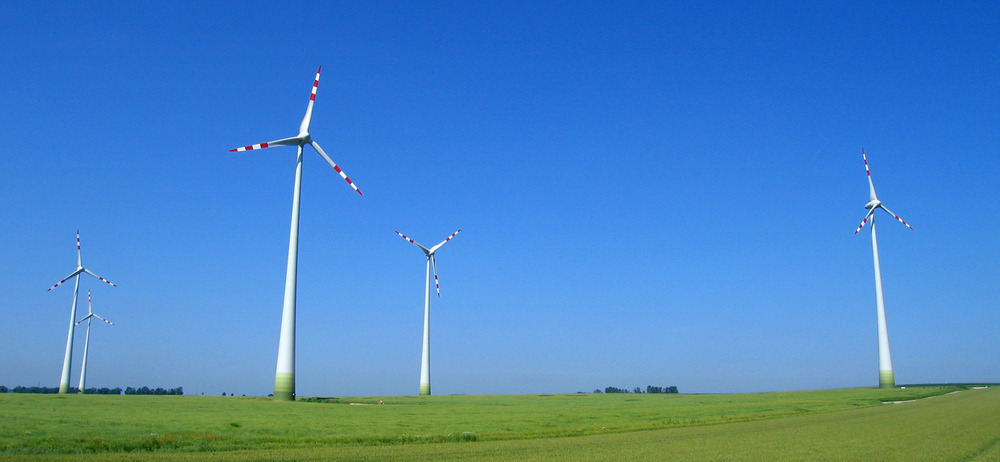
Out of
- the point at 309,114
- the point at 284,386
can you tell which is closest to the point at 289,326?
the point at 284,386

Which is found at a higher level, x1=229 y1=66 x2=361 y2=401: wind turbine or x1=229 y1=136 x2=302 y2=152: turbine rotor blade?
x1=229 y1=136 x2=302 y2=152: turbine rotor blade

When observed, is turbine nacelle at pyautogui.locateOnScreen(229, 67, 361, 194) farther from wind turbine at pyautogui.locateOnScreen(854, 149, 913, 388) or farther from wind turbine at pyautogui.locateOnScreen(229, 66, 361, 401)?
wind turbine at pyautogui.locateOnScreen(854, 149, 913, 388)

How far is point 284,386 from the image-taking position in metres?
61.0

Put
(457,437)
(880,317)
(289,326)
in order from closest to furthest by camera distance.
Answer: (457,437), (289,326), (880,317)

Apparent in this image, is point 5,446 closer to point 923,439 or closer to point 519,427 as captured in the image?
point 519,427

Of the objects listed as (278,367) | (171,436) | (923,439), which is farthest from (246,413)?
(923,439)

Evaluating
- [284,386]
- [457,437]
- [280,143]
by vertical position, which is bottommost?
[457,437]

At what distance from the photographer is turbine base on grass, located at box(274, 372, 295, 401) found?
200ft

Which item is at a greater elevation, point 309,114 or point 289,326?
point 309,114

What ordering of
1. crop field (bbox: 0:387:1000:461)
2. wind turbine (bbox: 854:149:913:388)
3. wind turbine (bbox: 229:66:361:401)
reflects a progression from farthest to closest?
wind turbine (bbox: 854:149:913:388), wind turbine (bbox: 229:66:361:401), crop field (bbox: 0:387:1000:461)

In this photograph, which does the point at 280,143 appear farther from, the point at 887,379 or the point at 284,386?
the point at 887,379

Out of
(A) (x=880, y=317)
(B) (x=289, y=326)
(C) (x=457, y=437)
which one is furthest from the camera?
(A) (x=880, y=317)

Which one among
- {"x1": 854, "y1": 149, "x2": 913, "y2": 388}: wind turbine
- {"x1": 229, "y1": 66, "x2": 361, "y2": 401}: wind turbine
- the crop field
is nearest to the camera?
the crop field

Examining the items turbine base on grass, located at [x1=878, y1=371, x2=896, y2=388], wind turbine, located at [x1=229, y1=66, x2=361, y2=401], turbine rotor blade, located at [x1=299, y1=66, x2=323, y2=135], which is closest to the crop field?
wind turbine, located at [x1=229, y1=66, x2=361, y2=401]
